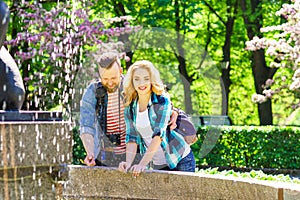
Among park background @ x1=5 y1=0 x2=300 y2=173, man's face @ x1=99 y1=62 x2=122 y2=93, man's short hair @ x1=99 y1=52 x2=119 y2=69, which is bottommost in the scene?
man's face @ x1=99 y1=62 x2=122 y2=93

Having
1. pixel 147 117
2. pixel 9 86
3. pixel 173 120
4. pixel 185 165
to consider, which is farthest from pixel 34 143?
pixel 9 86

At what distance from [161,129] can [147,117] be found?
173mm

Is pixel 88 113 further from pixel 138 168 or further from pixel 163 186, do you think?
pixel 163 186

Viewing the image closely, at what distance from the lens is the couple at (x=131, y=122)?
4.95 m

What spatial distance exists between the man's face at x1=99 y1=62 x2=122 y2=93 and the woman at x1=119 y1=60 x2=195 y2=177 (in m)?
0.17

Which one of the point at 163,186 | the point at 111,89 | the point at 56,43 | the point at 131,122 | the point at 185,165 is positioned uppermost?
the point at 56,43

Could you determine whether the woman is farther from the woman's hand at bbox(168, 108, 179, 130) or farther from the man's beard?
the man's beard

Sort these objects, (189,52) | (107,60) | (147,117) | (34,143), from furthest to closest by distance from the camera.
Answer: (189,52)
(107,60)
(147,117)
(34,143)

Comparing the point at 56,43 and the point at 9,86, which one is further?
the point at 56,43

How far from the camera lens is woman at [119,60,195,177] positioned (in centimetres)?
492

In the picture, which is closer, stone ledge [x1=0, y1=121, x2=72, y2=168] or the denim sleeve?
stone ledge [x1=0, y1=121, x2=72, y2=168]

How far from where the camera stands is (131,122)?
16.5ft

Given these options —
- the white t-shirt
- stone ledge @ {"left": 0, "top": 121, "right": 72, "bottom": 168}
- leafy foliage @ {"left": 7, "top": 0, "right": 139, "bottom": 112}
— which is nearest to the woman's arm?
the white t-shirt

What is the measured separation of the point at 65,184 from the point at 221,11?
1946cm
